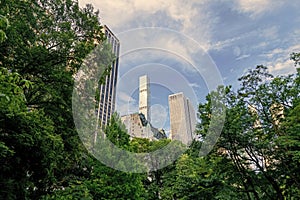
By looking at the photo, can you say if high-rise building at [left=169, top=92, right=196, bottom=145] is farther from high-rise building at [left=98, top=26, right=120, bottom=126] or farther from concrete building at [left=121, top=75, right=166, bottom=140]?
high-rise building at [left=98, top=26, right=120, bottom=126]

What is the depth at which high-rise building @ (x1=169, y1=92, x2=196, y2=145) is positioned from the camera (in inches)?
427

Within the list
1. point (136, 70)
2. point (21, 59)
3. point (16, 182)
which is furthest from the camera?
point (136, 70)

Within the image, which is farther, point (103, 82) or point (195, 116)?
point (195, 116)

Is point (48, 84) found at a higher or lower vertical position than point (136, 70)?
lower

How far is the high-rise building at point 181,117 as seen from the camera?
1084 cm

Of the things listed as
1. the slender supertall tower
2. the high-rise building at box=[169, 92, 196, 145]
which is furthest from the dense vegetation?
the slender supertall tower

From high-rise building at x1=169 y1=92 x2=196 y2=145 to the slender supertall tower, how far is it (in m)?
1.16

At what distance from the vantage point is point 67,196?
8.92 metres

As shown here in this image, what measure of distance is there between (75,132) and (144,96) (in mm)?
3714

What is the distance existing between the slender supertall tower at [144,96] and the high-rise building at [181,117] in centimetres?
116

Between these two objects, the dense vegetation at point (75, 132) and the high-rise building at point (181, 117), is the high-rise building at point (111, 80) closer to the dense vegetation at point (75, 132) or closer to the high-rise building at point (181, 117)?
the dense vegetation at point (75, 132)

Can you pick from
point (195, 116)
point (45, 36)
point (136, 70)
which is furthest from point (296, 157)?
point (45, 36)

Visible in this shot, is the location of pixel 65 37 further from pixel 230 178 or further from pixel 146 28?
pixel 230 178

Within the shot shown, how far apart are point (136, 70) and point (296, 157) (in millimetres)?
7409
